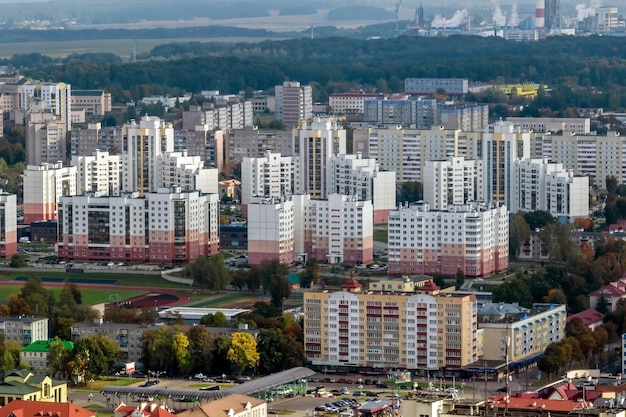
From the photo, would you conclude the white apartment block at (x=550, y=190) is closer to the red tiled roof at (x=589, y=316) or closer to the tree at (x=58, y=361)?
the red tiled roof at (x=589, y=316)

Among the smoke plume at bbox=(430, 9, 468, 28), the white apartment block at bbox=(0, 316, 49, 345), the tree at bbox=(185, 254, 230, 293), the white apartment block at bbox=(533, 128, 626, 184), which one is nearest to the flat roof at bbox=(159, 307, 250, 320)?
the white apartment block at bbox=(0, 316, 49, 345)

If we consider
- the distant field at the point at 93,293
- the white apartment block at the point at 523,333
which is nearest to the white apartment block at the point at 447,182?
the distant field at the point at 93,293

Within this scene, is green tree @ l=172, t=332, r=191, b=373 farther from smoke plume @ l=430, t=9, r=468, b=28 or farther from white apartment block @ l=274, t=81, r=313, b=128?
smoke plume @ l=430, t=9, r=468, b=28

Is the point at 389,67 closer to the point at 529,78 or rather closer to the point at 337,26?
the point at 529,78

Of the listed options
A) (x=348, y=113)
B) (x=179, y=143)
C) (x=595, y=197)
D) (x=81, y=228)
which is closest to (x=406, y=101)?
(x=348, y=113)

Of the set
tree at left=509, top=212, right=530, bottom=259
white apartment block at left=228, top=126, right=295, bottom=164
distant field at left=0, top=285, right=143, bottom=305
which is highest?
white apartment block at left=228, top=126, right=295, bottom=164

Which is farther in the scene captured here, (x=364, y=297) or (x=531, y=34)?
(x=531, y=34)
